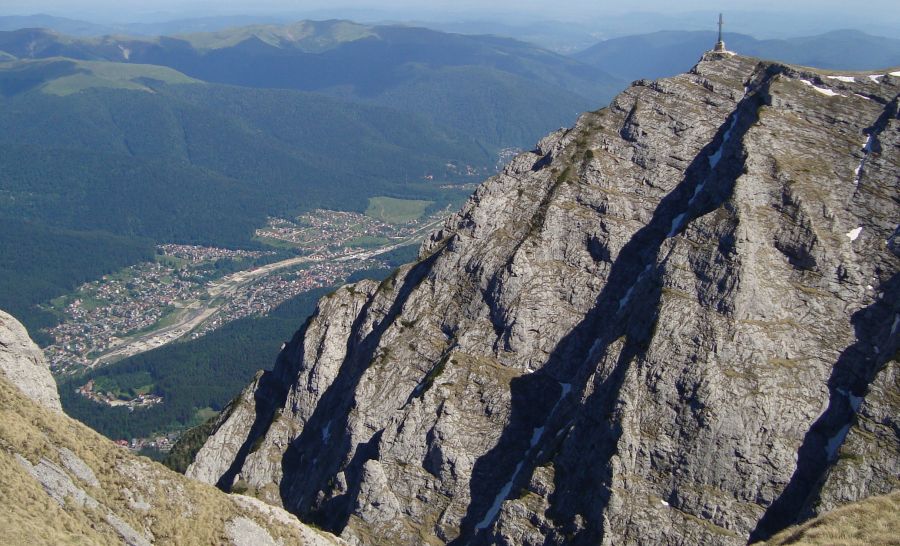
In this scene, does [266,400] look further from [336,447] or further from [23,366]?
[23,366]

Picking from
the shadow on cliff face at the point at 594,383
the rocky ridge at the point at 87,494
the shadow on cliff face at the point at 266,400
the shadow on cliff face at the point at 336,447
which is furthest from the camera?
the shadow on cliff face at the point at 266,400

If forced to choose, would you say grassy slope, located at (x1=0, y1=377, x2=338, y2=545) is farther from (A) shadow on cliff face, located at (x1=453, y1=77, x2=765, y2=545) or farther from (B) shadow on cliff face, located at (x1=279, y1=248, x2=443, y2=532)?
(A) shadow on cliff face, located at (x1=453, y1=77, x2=765, y2=545)

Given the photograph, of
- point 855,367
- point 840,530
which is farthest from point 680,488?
point 840,530

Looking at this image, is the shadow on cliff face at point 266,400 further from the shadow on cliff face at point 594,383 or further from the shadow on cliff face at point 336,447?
the shadow on cliff face at point 594,383

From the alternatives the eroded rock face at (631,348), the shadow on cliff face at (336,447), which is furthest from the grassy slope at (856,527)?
the shadow on cliff face at (336,447)

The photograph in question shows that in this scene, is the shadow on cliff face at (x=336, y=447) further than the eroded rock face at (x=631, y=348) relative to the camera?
Yes

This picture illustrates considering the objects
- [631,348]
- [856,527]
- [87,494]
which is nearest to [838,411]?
→ [631,348]
